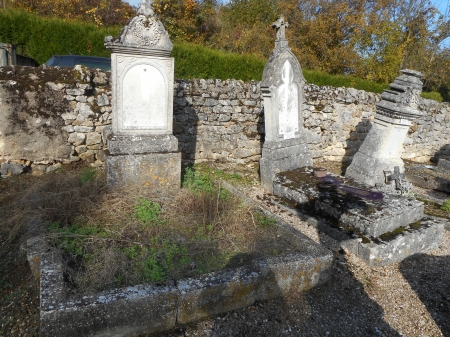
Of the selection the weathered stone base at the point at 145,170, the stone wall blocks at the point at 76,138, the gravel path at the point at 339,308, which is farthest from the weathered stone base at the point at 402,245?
the stone wall blocks at the point at 76,138

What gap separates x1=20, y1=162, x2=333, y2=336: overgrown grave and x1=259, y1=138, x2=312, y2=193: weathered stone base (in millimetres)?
1281

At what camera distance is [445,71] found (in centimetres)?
1908

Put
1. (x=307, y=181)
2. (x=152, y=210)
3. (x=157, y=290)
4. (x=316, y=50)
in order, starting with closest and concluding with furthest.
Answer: (x=157, y=290) → (x=152, y=210) → (x=307, y=181) → (x=316, y=50)

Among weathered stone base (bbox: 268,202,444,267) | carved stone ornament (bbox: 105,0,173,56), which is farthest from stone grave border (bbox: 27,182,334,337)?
carved stone ornament (bbox: 105,0,173,56)

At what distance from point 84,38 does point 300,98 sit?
19.2ft

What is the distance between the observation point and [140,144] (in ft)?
13.7

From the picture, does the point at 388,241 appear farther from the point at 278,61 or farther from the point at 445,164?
the point at 445,164

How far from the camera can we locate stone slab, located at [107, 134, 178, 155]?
4.05 m

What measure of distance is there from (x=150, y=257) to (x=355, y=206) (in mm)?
2679

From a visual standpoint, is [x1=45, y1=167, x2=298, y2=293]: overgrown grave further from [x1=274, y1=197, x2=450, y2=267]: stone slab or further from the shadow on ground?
the shadow on ground

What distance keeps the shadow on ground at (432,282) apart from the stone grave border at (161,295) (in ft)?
3.48

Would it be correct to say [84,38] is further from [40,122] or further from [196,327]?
[196,327]

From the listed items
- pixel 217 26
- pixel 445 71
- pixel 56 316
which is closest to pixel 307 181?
pixel 56 316

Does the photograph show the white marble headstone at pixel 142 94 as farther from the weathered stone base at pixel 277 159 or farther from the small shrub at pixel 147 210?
the weathered stone base at pixel 277 159
